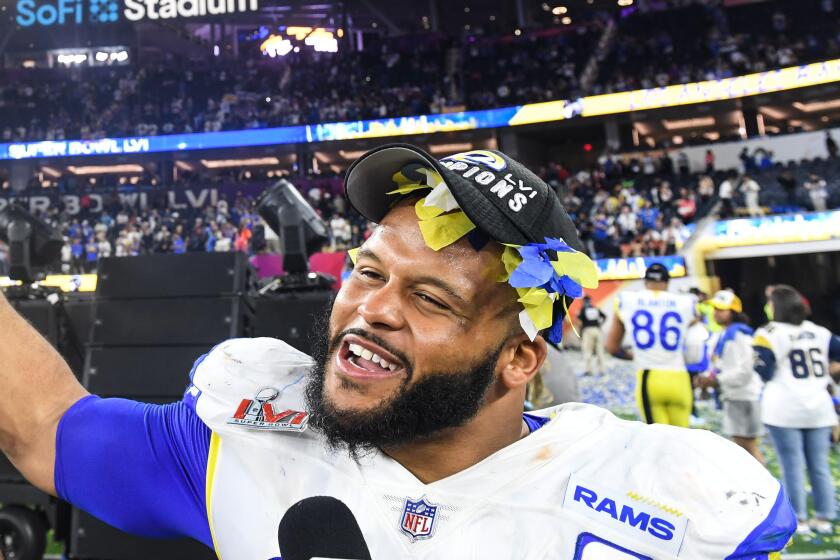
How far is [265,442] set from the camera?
1.37 meters

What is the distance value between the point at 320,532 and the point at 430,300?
50 centimetres

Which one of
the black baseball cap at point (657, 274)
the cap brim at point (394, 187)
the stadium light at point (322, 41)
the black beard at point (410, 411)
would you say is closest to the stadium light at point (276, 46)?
the stadium light at point (322, 41)

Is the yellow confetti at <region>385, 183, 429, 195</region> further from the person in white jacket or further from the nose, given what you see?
the person in white jacket

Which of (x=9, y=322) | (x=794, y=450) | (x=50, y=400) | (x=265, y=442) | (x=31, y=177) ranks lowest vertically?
(x=794, y=450)

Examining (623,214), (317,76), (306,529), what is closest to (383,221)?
(306,529)

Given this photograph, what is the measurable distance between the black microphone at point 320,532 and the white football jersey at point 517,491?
0.05ft

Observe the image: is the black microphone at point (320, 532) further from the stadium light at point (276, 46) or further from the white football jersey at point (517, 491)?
the stadium light at point (276, 46)

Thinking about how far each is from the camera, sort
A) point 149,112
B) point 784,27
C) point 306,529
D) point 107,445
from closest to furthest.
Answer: point 306,529
point 107,445
point 784,27
point 149,112

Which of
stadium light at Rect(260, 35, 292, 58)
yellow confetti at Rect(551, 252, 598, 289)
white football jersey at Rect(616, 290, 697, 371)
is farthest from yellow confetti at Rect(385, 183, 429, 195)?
stadium light at Rect(260, 35, 292, 58)

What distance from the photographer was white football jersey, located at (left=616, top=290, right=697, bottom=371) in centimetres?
516

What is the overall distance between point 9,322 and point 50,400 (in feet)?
0.62

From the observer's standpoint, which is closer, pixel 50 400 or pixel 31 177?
pixel 50 400

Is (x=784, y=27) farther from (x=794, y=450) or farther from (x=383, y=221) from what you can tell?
(x=383, y=221)

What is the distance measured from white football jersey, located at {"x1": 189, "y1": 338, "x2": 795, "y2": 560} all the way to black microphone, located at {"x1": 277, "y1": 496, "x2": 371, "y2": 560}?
14mm
